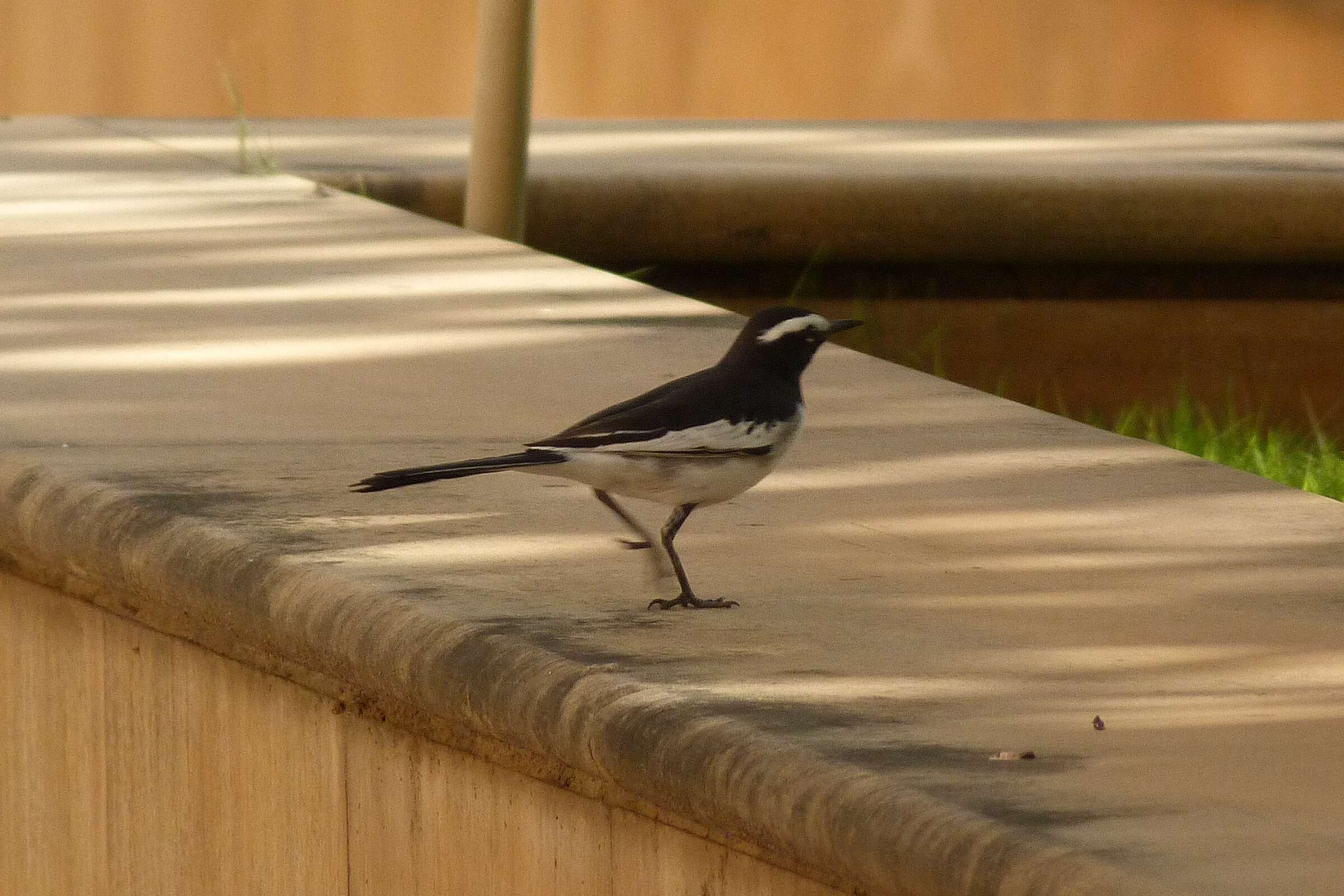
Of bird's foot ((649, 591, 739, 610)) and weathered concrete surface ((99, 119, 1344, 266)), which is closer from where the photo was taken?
bird's foot ((649, 591, 739, 610))

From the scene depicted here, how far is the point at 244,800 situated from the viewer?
116 inches

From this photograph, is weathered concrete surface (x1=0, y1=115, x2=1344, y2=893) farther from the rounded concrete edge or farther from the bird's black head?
the bird's black head

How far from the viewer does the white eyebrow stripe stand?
108 inches

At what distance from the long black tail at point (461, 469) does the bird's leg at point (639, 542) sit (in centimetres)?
24

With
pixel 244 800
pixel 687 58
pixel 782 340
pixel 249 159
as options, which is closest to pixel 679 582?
pixel 782 340

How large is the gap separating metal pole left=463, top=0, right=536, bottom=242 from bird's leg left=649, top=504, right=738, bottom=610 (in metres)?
2.91

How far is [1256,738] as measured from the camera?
224 centimetres

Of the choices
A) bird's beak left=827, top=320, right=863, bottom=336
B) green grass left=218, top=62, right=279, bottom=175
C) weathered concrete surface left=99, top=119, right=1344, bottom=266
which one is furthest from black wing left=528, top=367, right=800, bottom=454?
green grass left=218, top=62, right=279, bottom=175

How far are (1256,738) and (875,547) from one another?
0.88 metres

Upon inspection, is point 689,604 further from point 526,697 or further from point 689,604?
point 526,697

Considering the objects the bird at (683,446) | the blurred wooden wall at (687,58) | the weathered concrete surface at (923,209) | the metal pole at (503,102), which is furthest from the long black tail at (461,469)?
the blurred wooden wall at (687,58)

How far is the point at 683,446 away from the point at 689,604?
0.24 meters

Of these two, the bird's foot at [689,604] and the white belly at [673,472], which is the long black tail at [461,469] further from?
the bird's foot at [689,604]

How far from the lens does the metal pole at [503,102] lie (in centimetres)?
544
